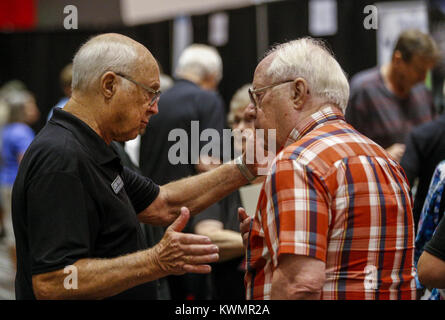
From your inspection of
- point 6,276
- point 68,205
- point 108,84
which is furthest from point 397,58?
point 6,276

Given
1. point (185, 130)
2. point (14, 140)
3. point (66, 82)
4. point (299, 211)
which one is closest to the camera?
point (299, 211)

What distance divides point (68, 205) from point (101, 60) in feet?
1.46

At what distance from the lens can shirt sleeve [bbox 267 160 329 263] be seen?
1.41 m

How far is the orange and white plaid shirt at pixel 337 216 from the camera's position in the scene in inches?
56.3

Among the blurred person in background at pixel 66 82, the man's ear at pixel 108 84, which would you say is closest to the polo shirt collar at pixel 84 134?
the man's ear at pixel 108 84

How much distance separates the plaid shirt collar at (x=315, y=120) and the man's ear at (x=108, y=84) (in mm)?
543

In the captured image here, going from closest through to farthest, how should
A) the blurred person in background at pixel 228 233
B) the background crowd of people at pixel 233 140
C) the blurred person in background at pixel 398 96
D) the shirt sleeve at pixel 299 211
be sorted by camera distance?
the shirt sleeve at pixel 299 211, the background crowd of people at pixel 233 140, the blurred person in background at pixel 228 233, the blurred person in background at pixel 398 96

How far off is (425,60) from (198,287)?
1.97 meters

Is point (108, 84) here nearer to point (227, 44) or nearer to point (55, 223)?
point (55, 223)

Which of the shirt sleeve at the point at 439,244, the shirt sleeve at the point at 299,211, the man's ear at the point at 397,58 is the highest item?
the man's ear at the point at 397,58

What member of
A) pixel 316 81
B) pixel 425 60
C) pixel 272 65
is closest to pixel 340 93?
pixel 316 81

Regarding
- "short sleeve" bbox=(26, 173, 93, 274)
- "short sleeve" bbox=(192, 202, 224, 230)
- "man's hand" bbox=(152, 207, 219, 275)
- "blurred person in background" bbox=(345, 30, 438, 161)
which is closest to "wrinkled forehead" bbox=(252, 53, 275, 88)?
"man's hand" bbox=(152, 207, 219, 275)

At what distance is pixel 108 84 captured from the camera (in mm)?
1770

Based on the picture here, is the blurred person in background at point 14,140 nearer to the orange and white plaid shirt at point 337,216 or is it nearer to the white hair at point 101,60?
the white hair at point 101,60
